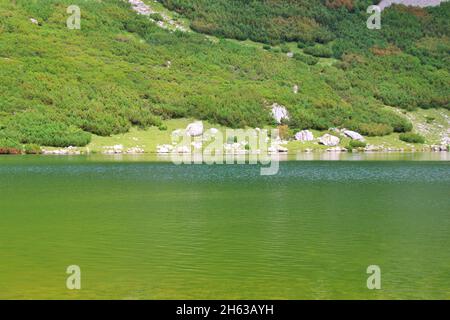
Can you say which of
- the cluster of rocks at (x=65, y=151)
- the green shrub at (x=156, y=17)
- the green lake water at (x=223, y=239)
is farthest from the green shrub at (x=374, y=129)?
the green lake water at (x=223, y=239)

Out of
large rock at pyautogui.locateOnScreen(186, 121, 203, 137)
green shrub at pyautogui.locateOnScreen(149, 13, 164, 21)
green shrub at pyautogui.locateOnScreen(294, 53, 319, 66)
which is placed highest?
green shrub at pyautogui.locateOnScreen(149, 13, 164, 21)

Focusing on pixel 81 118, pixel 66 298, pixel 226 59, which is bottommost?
pixel 66 298

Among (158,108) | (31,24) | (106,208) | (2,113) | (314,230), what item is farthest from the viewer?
(31,24)

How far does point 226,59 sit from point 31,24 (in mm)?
45486

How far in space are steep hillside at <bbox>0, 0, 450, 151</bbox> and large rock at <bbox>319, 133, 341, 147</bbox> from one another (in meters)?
7.01

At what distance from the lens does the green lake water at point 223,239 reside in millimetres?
20000

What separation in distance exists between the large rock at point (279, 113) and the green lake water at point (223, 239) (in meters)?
81.7

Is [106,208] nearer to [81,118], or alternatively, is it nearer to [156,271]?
[156,271]

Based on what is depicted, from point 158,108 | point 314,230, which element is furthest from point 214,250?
point 158,108

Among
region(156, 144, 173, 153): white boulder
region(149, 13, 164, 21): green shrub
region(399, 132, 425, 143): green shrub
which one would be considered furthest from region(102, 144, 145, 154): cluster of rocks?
region(149, 13, 164, 21): green shrub

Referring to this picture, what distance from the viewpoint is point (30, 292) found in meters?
19.2

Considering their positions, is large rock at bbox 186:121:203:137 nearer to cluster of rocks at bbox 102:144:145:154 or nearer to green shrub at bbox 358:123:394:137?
cluster of rocks at bbox 102:144:145:154

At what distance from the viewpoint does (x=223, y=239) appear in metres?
27.5

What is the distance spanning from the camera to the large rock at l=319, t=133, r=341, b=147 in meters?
124
